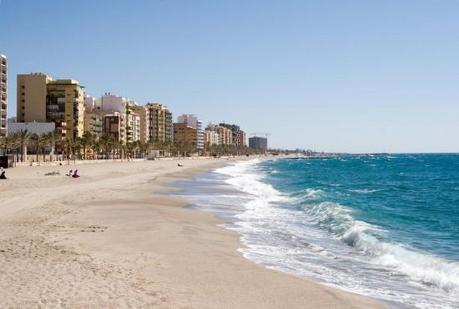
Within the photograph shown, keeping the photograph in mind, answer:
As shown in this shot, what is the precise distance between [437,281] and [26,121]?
5323 inches

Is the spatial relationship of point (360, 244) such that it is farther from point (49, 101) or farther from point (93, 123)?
point (93, 123)

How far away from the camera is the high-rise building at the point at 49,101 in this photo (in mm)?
135000

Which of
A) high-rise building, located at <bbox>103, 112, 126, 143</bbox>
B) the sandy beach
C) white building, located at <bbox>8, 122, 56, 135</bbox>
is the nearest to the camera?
the sandy beach

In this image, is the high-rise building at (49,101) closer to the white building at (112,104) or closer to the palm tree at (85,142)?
the palm tree at (85,142)

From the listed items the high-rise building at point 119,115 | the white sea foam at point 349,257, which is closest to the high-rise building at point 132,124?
the high-rise building at point 119,115

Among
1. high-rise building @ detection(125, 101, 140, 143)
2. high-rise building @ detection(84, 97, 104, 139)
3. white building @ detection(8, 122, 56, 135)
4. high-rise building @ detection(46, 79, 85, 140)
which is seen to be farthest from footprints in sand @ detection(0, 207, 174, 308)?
high-rise building @ detection(125, 101, 140, 143)

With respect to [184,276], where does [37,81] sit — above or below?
above

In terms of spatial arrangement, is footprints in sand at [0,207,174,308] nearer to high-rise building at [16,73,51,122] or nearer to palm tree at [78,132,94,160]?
palm tree at [78,132,94,160]

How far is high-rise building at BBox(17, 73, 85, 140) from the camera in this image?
443 feet

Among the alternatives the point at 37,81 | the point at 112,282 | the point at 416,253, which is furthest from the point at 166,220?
the point at 37,81

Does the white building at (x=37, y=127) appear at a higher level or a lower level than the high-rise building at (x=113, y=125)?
lower

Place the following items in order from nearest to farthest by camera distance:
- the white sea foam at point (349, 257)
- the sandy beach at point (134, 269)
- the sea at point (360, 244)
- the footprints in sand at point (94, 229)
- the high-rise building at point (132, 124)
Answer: the sandy beach at point (134, 269) < the white sea foam at point (349, 257) < the sea at point (360, 244) < the footprints in sand at point (94, 229) < the high-rise building at point (132, 124)

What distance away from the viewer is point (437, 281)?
1310cm

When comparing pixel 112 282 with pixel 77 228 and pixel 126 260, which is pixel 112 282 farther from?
pixel 77 228
